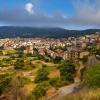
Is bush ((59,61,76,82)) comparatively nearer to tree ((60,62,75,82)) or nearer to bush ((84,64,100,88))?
tree ((60,62,75,82))

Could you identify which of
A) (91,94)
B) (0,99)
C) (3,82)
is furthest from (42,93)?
(91,94)

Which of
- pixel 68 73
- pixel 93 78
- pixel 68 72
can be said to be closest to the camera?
pixel 93 78

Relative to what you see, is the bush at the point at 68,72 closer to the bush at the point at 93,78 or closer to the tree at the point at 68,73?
the tree at the point at 68,73

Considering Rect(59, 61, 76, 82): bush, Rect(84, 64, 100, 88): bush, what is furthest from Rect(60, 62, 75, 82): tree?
Rect(84, 64, 100, 88): bush

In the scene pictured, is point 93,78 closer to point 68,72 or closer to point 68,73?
point 68,73

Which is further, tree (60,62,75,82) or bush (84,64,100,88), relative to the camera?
tree (60,62,75,82)

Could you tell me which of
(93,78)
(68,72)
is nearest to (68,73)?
(68,72)

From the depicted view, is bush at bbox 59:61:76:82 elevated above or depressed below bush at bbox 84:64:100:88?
below

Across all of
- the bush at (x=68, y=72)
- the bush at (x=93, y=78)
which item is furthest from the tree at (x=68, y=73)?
the bush at (x=93, y=78)

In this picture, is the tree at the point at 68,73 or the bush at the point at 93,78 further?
the tree at the point at 68,73

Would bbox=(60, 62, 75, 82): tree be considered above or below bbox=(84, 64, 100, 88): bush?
below

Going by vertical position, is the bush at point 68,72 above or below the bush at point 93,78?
below
